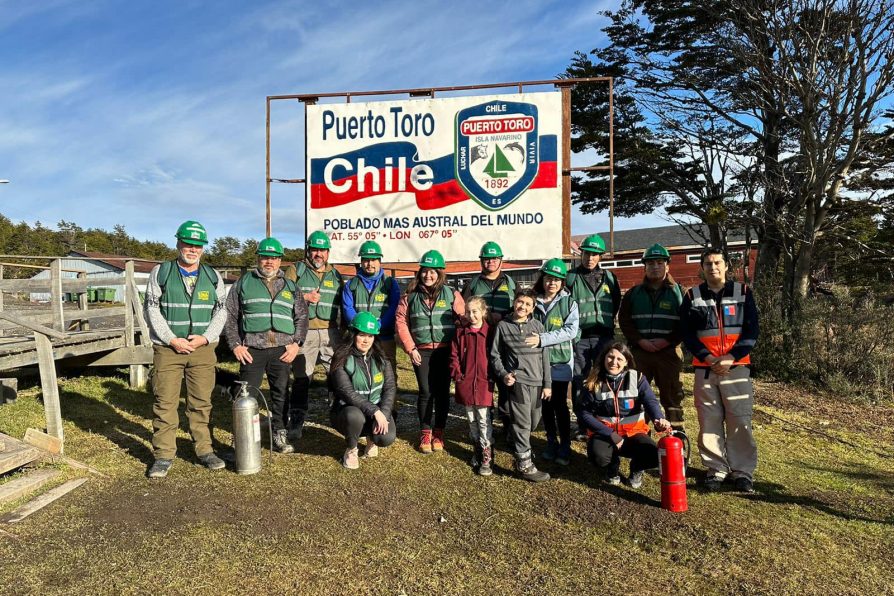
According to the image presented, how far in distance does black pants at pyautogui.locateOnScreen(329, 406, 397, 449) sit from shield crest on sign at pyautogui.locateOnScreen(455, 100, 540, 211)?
3595mm

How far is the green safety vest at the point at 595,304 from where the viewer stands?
5.50 m

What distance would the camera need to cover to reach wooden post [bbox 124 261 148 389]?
7.98 metres

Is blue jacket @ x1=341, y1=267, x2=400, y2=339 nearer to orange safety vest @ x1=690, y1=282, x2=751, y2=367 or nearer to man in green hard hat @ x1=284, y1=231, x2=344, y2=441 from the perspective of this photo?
man in green hard hat @ x1=284, y1=231, x2=344, y2=441

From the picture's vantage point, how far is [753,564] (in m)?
3.32

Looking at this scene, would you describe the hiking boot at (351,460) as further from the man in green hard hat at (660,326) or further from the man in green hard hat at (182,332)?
the man in green hard hat at (660,326)

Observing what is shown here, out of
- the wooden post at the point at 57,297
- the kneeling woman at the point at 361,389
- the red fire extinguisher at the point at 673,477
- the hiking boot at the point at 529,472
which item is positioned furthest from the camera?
the wooden post at the point at 57,297

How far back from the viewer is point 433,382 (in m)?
5.41

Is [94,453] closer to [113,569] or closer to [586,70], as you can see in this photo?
[113,569]

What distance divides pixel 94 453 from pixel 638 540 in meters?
4.94

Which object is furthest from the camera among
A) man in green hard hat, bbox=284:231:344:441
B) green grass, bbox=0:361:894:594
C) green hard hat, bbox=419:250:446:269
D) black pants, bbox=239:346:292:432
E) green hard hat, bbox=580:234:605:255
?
man in green hard hat, bbox=284:231:344:441

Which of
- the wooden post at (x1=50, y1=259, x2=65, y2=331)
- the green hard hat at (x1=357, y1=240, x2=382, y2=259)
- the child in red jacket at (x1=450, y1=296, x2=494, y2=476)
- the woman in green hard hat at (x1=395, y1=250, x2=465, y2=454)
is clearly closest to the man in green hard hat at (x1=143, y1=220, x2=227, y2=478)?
the green hard hat at (x1=357, y1=240, x2=382, y2=259)

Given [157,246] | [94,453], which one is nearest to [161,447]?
[94,453]

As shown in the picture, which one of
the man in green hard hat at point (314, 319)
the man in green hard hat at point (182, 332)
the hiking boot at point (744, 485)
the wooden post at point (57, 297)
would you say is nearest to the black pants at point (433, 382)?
the man in green hard hat at point (314, 319)

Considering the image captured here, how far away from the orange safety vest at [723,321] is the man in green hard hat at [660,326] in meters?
0.55
